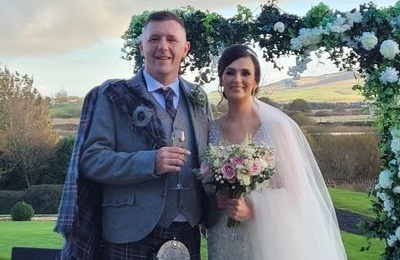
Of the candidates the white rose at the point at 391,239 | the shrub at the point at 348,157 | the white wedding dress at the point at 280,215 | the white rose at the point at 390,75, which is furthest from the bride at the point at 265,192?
the shrub at the point at 348,157

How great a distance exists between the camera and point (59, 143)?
26500 millimetres

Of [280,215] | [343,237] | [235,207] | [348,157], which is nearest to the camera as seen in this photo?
[235,207]

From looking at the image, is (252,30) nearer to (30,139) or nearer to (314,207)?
(314,207)

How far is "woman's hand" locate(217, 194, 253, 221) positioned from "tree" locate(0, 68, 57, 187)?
23421 mm

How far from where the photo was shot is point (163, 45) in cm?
309

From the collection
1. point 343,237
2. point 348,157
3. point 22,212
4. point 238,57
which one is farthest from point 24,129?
point 238,57

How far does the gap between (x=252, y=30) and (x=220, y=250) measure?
2.12m

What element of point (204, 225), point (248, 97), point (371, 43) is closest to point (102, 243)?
point (204, 225)

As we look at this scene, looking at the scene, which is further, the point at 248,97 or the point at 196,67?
the point at 196,67

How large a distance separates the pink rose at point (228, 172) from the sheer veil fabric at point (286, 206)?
0.37m

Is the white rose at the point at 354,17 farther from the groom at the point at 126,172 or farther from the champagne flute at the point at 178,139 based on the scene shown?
the champagne flute at the point at 178,139

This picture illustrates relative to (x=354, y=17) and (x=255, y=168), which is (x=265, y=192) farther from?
(x=354, y=17)

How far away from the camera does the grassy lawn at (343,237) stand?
9.56 m

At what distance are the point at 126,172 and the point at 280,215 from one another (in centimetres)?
106
